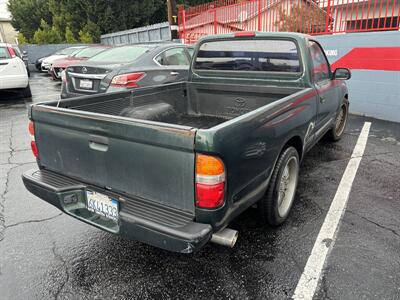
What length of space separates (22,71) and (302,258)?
31.6 feet

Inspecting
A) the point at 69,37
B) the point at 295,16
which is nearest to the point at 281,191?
the point at 295,16

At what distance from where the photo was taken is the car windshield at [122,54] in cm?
653

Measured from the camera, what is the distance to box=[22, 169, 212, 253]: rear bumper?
2006mm

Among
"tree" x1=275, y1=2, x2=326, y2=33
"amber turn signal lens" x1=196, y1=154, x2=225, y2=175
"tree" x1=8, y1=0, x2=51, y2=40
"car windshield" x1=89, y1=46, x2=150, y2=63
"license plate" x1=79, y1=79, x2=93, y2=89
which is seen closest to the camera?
"amber turn signal lens" x1=196, y1=154, x2=225, y2=175

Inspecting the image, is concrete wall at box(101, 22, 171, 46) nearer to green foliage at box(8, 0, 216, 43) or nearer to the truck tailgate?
green foliage at box(8, 0, 216, 43)

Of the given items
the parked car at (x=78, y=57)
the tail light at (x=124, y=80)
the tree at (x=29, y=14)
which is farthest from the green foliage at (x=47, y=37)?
the tail light at (x=124, y=80)

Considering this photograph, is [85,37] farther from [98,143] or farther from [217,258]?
[217,258]

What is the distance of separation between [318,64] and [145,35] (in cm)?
1504

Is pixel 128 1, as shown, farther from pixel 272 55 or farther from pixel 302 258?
pixel 302 258

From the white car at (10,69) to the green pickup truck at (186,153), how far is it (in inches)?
289

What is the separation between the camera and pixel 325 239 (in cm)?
292

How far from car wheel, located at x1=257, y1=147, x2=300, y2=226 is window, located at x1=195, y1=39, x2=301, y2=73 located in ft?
3.64

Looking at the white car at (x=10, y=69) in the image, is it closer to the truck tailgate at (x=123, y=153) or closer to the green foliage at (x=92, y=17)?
the truck tailgate at (x=123, y=153)

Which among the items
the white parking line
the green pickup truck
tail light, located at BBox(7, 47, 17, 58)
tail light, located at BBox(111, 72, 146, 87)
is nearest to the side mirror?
the green pickup truck
